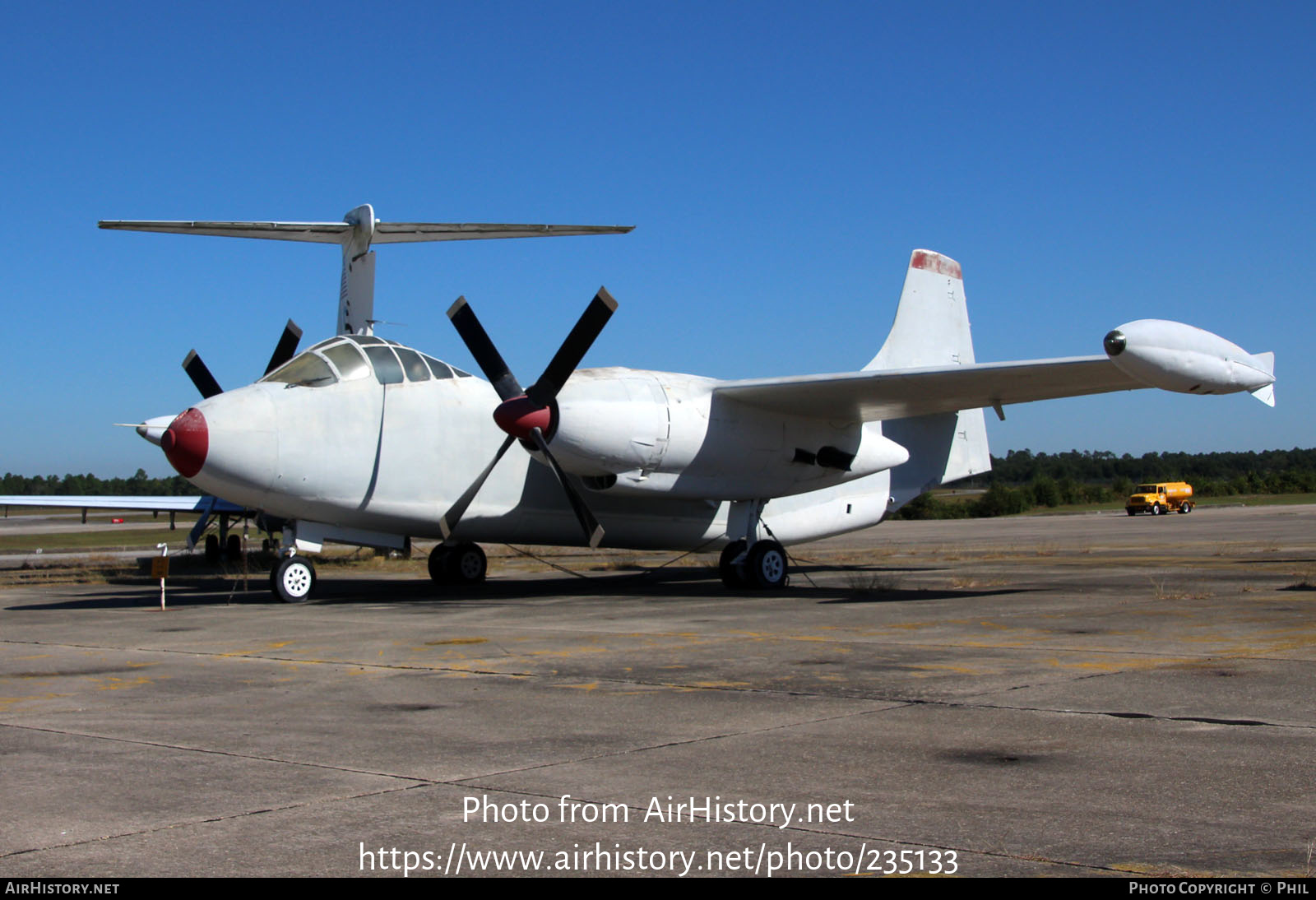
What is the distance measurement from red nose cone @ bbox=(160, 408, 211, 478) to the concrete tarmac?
7.33 feet

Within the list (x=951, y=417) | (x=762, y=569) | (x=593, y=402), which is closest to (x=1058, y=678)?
(x=593, y=402)

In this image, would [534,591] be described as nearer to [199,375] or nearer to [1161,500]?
[199,375]

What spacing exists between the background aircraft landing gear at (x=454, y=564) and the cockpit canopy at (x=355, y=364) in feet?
13.6

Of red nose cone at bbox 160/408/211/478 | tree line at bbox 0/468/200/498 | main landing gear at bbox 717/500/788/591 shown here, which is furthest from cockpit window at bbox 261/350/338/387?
tree line at bbox 0/468/200/498

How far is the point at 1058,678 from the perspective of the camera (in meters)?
8.09

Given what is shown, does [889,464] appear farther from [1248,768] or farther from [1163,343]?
[1248,768]

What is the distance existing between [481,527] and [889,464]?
7266 millimetres

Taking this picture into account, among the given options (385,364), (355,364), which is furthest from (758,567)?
(355,364)

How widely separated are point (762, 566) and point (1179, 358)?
8015 mm

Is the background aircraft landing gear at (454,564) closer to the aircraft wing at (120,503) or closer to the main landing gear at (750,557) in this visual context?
the main landing gear at (750,557)

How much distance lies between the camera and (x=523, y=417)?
14.8 meters

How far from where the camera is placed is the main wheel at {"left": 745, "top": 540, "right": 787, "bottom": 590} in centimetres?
1844

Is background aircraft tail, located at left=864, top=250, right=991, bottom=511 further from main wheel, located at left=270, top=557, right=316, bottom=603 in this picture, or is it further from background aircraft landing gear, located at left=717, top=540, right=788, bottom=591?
main wheel, located at left=270, top=557, right=316, bottom=603

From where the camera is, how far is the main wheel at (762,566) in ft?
60.5
